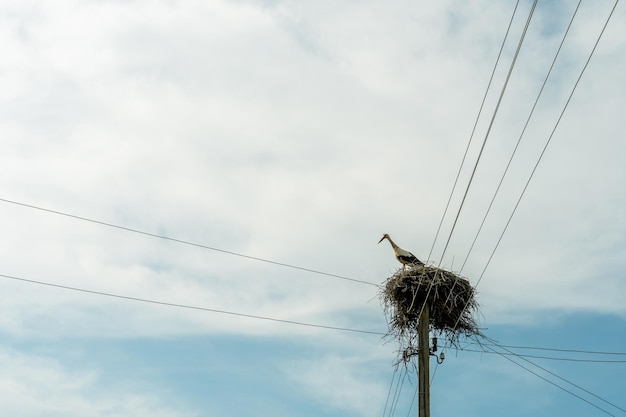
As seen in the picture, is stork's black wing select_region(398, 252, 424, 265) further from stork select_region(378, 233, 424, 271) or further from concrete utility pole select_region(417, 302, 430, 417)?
concrete utility pole select_region(417, 302, 430, 417)

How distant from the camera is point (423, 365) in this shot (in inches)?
408

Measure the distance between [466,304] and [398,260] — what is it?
1980mm

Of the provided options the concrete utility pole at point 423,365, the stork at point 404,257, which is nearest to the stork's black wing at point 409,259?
the stork at point 404,257

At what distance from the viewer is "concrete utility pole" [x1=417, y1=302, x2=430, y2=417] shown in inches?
392

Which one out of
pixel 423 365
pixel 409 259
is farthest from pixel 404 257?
pixel 423 365

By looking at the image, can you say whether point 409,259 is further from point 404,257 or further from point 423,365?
point 423,365

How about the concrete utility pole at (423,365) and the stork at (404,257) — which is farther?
the stork at (404,257)

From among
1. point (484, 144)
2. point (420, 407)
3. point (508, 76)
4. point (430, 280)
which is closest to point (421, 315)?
point (430, 280)

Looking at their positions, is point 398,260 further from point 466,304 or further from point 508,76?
point 508,76

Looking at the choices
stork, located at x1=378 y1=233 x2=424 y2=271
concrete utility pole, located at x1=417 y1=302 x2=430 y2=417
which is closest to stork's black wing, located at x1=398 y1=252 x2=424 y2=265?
stork, located at x1=378 y1=233 x2=424 y2=271

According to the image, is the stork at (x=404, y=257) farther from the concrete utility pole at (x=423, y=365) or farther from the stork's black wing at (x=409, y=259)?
the concrete utility pole at (x=423, y=365)

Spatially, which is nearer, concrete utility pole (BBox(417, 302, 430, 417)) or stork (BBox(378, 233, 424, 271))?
concrete utility pole (BBox(417, 302, 430, 417))

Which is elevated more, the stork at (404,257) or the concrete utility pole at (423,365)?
the stork at (404,257)

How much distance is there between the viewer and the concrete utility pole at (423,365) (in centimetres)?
995
